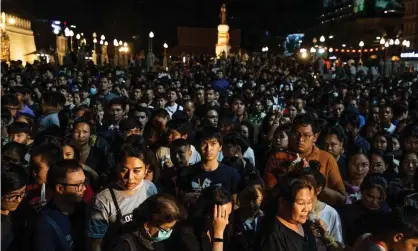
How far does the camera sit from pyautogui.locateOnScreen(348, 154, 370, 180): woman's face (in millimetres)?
6281

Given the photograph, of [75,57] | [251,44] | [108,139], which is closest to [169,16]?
[251,44]

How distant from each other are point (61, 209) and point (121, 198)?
46cm

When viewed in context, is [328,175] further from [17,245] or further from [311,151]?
[17,245]

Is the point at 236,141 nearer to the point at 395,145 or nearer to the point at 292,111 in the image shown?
the point at 395,145

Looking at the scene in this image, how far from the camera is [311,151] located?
6266 mm

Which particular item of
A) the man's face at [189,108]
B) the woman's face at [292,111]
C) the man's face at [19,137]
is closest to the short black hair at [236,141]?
the man's face at [19,137]

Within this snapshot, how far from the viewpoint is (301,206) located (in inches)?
157

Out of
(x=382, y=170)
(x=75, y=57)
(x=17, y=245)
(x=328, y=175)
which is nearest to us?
(x=17, y=245)

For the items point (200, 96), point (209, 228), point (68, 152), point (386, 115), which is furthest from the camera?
point (200, 96)

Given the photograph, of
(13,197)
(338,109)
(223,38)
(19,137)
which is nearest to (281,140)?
(19,137)

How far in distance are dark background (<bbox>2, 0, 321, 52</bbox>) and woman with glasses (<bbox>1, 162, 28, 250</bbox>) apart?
248ft

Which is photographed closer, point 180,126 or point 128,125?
point 180,126

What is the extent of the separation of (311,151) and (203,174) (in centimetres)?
140

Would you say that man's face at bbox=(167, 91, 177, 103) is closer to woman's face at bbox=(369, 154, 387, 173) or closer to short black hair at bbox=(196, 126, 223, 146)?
woman's face at bbox=(369, 154, 387, 173)
